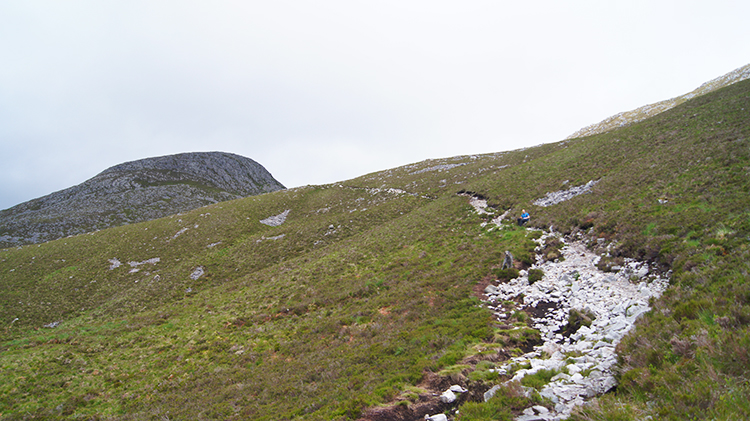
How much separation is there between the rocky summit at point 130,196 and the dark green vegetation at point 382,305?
6300cm

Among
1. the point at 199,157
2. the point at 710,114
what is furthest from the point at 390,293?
the point at 199,157

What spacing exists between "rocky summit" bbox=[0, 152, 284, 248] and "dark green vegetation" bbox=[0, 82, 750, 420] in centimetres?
6300

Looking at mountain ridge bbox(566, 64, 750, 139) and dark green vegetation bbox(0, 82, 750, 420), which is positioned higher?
mountain ridge bbox(566, 64, 750, 139)

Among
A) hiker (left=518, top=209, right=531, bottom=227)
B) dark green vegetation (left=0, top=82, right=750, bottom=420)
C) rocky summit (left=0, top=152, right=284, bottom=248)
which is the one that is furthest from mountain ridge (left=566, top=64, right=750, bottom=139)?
rocky summit (left=0, top=152, right=284, bottom=248)

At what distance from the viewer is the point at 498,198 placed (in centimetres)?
3647

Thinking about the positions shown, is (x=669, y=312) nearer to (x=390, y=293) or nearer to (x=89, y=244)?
(x=390, y=293)

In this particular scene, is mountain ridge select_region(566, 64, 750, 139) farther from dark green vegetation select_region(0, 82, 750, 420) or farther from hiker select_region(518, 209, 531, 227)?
hiker select_region(518, 209, 531, 227)

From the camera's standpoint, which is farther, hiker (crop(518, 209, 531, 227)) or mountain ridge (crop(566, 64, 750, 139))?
mountain ridge (crop(566, 64, 750, 139))

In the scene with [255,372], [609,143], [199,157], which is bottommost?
[255,372]

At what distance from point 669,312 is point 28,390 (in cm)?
3120

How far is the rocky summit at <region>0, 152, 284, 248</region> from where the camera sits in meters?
87.5

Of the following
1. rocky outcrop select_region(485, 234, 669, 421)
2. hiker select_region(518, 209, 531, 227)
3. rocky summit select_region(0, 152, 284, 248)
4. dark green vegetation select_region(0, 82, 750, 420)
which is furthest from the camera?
rocky summit select_region(0, 152, 284, 248)

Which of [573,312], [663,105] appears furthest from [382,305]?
[663,105]

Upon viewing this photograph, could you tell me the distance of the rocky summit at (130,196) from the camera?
287 ft
